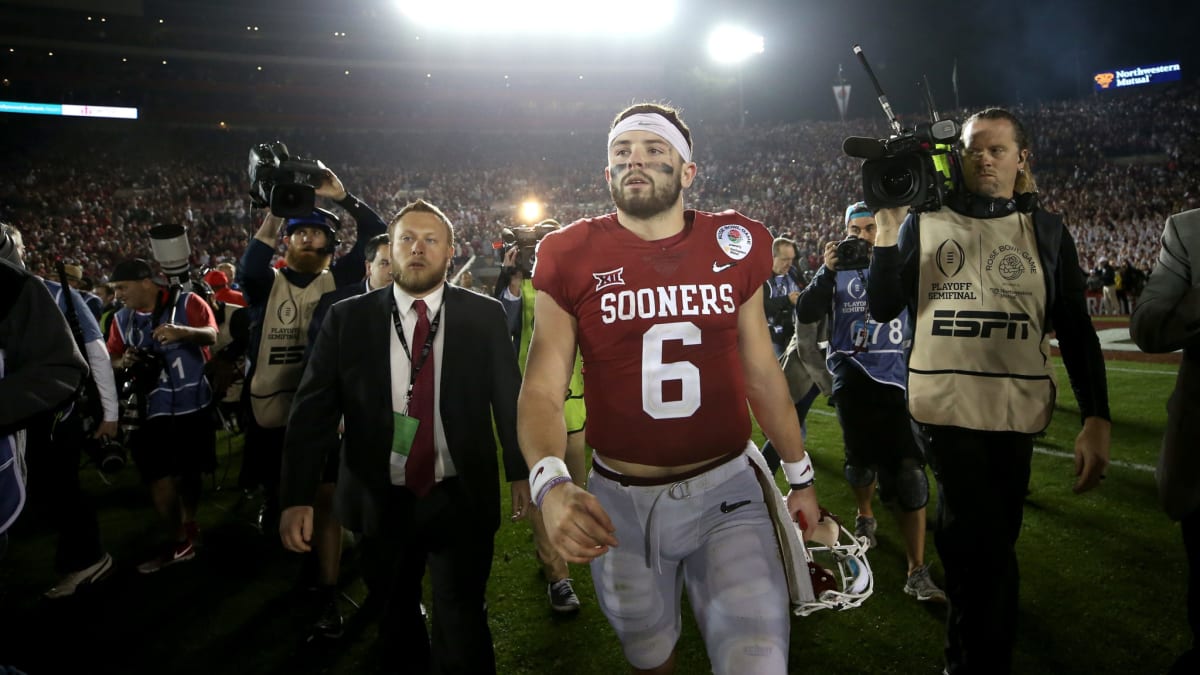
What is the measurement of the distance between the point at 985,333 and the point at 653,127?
1.61 metres

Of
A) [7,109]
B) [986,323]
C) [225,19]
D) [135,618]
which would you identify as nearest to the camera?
[986,323]

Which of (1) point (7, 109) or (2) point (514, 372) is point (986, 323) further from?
(1) point (7, 109)

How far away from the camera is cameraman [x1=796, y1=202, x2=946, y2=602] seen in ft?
13.1

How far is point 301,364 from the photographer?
14.8 feet

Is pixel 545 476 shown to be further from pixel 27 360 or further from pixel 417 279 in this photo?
pixel 27 360

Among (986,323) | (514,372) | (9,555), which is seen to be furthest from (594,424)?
(9,555)

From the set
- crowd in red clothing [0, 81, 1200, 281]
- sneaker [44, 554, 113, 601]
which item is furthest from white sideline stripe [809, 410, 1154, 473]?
crowd in red clothing [0, 81, 1200, 281]

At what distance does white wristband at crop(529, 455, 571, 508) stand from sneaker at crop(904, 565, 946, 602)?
2.91m

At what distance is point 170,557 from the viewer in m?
4.99

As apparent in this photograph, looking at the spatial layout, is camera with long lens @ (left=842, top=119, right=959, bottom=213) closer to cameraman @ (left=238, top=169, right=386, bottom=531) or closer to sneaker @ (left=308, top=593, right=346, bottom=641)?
cameraman @ (left=238, top=169, right=386, bottom=531)

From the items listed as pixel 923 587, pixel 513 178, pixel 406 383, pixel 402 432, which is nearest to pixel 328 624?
pixel 402 432

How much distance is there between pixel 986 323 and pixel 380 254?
3444mm

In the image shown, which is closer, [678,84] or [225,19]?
[225,19]

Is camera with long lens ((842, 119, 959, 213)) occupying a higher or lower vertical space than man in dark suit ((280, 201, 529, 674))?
higher
